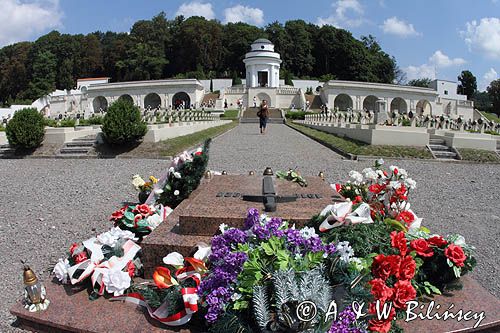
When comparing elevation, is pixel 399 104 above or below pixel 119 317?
above

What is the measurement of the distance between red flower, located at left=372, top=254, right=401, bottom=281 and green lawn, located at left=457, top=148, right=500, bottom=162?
36.2ft

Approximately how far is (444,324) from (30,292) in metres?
2.57

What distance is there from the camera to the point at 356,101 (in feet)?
187

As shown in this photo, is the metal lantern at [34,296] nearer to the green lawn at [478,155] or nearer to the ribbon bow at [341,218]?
the ribbon bow at [341,218]

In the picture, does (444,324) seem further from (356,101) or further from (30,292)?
(356,101)

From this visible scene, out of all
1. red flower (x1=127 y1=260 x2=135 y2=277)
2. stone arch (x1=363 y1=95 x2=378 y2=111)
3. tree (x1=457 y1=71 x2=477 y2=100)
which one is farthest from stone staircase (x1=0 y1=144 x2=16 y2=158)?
tree (x1=457 y1=71 x2=477 y2=100)

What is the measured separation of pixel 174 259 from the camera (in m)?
2.70

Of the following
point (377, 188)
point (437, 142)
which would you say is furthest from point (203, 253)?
point (437, 142)

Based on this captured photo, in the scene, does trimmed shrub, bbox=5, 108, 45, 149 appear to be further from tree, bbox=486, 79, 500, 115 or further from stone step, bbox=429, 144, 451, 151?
tree, bbox=486, 79, 500, 115

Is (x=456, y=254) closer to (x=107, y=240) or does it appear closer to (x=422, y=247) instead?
(x=422, y=247)

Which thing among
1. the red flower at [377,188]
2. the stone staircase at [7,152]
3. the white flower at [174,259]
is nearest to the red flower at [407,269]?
the white flower at [174,259]

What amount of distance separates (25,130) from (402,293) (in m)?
13.0

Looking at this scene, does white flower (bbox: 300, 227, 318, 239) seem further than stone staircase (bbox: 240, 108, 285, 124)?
No

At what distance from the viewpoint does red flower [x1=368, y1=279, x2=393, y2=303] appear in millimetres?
2188
